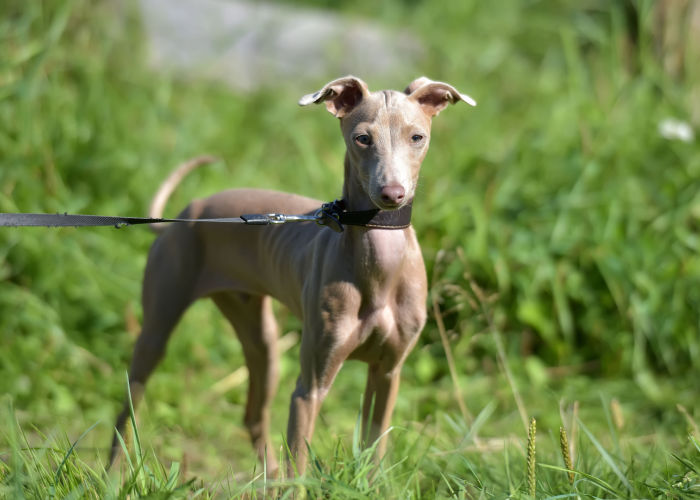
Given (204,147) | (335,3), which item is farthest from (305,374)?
(335,3)

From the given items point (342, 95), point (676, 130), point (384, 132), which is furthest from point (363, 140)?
point (676, 130)

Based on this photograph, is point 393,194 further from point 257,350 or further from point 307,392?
point 257,350

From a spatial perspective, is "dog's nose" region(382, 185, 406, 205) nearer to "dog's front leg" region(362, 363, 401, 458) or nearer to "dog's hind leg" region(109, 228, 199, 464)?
"dog's front leg" region(362, 363, 401, 458)

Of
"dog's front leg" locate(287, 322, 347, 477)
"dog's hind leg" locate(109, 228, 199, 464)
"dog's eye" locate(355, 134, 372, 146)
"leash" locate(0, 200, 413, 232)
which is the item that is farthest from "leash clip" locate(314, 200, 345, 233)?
"dog's hind leg" locate(109, 228, 199, 464)

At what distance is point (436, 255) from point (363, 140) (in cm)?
179

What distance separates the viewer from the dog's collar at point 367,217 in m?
2.53

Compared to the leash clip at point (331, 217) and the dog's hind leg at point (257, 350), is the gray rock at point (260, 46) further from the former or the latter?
the leash clip at point (331, 217)

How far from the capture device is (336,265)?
2598mm

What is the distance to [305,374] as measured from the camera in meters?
2.69

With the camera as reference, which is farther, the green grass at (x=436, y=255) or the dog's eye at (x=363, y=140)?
the green grass at (x=436, y=255)

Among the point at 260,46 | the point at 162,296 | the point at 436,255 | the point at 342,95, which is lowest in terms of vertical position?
the point at 162,296

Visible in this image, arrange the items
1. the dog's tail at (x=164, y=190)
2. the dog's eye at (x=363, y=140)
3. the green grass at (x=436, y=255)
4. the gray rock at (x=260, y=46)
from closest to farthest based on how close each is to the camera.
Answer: the dog's eye at (x=363, y=140) → the dog's tail at (x=164, y=190) → the green grass at (x=436, y=255) → the gray rock at (x=260, y=46)

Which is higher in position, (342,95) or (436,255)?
(342,95)

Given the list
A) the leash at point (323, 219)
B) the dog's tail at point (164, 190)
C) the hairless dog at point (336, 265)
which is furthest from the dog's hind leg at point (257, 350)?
the leash at point (323, 219)
